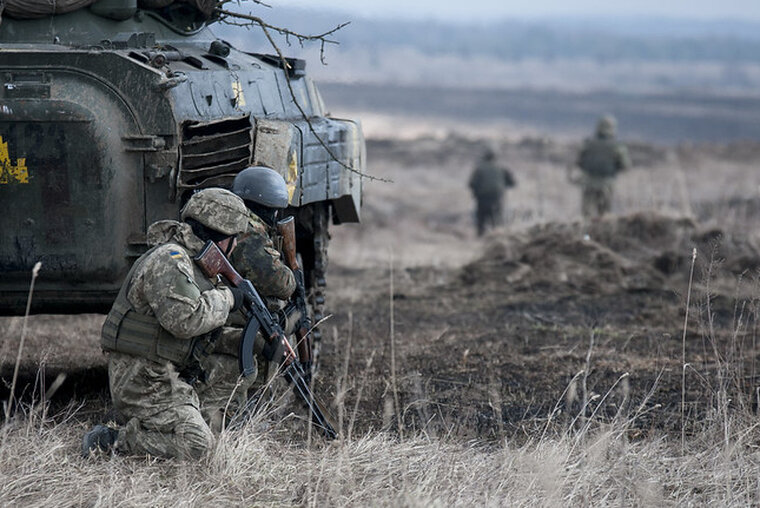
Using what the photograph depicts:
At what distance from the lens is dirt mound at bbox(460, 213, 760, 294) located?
41.9 ft

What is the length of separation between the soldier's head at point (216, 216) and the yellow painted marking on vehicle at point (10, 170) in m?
1.16

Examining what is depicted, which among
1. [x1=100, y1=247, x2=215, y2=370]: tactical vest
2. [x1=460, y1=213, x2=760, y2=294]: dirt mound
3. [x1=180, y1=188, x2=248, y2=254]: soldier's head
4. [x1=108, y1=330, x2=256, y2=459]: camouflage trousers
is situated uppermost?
[x1=180, y1=188, x2=248, y2=254]: soldier's head

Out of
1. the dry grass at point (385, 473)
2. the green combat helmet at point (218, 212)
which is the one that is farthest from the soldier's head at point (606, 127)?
the green combat helmet at point (218, 212)

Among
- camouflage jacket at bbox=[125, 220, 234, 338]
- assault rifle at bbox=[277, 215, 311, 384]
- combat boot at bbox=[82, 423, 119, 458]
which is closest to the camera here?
camouflage jacket at bbox=[125, 220, 234, 338]

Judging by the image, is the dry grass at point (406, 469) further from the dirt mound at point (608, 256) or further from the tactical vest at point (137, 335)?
the dirt mound at point (608, 256)

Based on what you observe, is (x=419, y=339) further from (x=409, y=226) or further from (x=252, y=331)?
(x=409, y=226)

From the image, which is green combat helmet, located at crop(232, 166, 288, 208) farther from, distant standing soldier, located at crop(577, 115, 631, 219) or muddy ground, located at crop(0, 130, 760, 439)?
distant standing soldier, located at crop(577, 115, 631, 219)

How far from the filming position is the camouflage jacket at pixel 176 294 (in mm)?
5680

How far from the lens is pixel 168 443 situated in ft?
19.4

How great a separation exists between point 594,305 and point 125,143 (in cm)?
602

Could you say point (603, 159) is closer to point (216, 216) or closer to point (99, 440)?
point (216, 216)

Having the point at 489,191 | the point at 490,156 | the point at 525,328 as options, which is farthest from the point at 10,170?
the point at 490,156

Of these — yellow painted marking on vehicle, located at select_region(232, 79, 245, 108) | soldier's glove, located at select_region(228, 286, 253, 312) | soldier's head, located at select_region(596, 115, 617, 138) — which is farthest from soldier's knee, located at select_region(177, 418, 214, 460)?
soldier's head, located at select_region(596, 115, 617, 138)

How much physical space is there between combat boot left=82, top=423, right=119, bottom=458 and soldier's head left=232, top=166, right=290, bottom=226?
1365 millimetres
